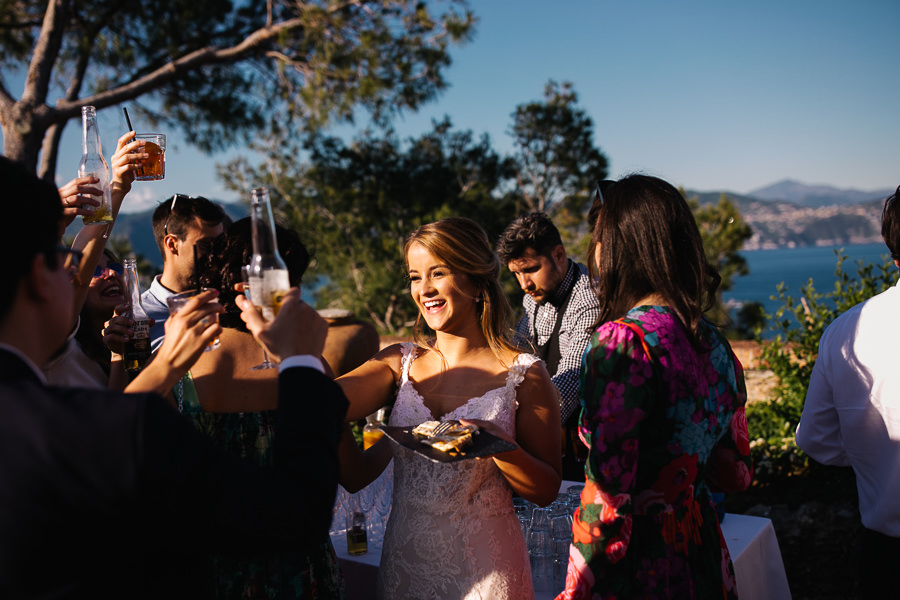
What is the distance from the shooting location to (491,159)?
1259cm

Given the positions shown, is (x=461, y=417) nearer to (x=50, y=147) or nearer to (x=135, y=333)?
(x=135, y=333)

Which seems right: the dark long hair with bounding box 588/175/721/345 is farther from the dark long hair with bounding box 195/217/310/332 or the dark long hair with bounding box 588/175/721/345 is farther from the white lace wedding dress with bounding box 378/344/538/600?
the dark long hair with bounding box 195/217/310/332

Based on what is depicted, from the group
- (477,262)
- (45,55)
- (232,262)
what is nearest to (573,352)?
(477,262)

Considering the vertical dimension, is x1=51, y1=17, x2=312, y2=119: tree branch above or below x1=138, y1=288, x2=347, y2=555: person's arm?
above

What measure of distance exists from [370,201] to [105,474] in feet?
37.0

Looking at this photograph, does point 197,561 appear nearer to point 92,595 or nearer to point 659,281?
point 92,595

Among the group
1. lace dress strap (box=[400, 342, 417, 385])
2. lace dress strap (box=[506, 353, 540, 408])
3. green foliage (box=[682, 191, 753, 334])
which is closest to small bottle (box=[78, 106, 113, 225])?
lace dress strap (box=[400, 342, 417, 385])

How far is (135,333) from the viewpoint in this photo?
2125 mm

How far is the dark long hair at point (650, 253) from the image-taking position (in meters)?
1.77

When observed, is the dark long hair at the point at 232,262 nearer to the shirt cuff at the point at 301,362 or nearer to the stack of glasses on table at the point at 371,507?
the shirt cuff at the point at 301,362

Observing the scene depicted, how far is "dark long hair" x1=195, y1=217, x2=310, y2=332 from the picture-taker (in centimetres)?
188

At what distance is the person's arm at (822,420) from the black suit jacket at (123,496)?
1986 millimetres

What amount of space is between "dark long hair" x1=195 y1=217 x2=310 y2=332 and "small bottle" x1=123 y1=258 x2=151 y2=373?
37cm

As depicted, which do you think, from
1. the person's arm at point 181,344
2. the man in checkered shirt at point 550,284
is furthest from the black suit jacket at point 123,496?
the man in checkered shirt at point 550,284
